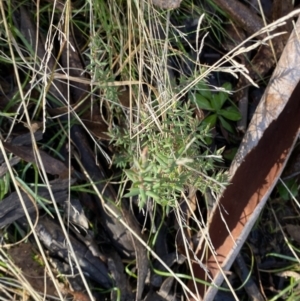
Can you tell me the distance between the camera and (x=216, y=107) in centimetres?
161

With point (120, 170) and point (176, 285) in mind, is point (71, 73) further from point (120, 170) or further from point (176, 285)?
point (176, 285)

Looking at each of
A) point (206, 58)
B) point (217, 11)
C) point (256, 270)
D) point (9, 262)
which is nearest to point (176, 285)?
point (256, 270)

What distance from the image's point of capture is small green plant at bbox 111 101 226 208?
3.84 feet

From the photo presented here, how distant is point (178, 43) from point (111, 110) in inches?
12.5

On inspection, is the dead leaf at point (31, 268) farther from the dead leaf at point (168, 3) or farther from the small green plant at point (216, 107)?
the dead leaf at point (168, 3)

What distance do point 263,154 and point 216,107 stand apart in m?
0.23

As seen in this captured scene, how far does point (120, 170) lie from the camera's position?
160 cm

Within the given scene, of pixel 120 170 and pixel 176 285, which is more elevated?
pixel 120 170

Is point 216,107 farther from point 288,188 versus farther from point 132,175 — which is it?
point 132,175

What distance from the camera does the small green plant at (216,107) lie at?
1.60 m

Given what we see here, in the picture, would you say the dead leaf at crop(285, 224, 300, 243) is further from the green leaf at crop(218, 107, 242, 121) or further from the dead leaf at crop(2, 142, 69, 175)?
the dead leaf at crop(2, 142, 69, 175)

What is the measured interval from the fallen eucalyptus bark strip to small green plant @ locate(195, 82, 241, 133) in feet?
0.38

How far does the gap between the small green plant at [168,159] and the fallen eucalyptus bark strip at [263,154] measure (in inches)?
6.3

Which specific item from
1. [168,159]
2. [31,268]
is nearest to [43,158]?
[31,268]
